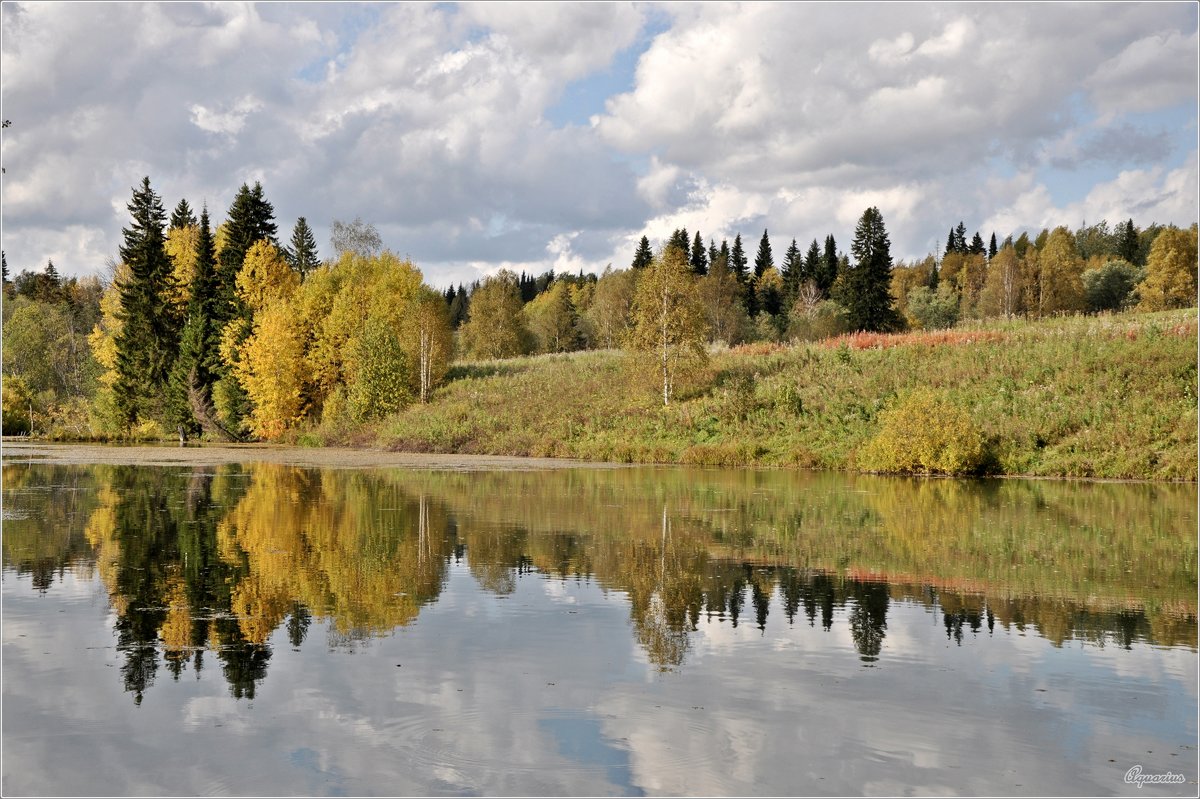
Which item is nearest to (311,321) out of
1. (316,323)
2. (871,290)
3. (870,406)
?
(316,323)

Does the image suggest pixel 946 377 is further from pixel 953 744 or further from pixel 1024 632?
pixel 953 744

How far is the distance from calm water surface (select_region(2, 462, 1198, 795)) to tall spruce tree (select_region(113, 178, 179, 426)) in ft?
176

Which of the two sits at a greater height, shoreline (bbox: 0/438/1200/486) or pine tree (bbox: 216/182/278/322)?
pine tree (bbox: 216/182/278/322)

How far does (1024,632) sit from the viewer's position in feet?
34.9

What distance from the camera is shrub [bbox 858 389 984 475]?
32469 mm

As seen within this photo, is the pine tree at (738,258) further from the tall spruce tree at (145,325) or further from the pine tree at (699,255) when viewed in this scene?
the tall spruce tree at (145,325)

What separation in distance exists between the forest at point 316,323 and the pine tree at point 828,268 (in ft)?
43.8

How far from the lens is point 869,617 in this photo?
11.4 meters

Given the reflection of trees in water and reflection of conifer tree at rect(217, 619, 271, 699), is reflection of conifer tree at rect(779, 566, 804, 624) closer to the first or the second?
the reflection of trees in water

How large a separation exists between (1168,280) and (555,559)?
89.2 meters

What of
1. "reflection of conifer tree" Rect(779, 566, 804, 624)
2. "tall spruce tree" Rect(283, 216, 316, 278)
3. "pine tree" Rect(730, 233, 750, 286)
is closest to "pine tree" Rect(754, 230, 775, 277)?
"pine tree" Rect(730, 233, 750, 286)

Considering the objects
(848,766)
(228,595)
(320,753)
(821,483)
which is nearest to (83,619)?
(228,595)

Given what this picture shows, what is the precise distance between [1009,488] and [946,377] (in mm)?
14031

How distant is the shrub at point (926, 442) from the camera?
32469 millimetres
